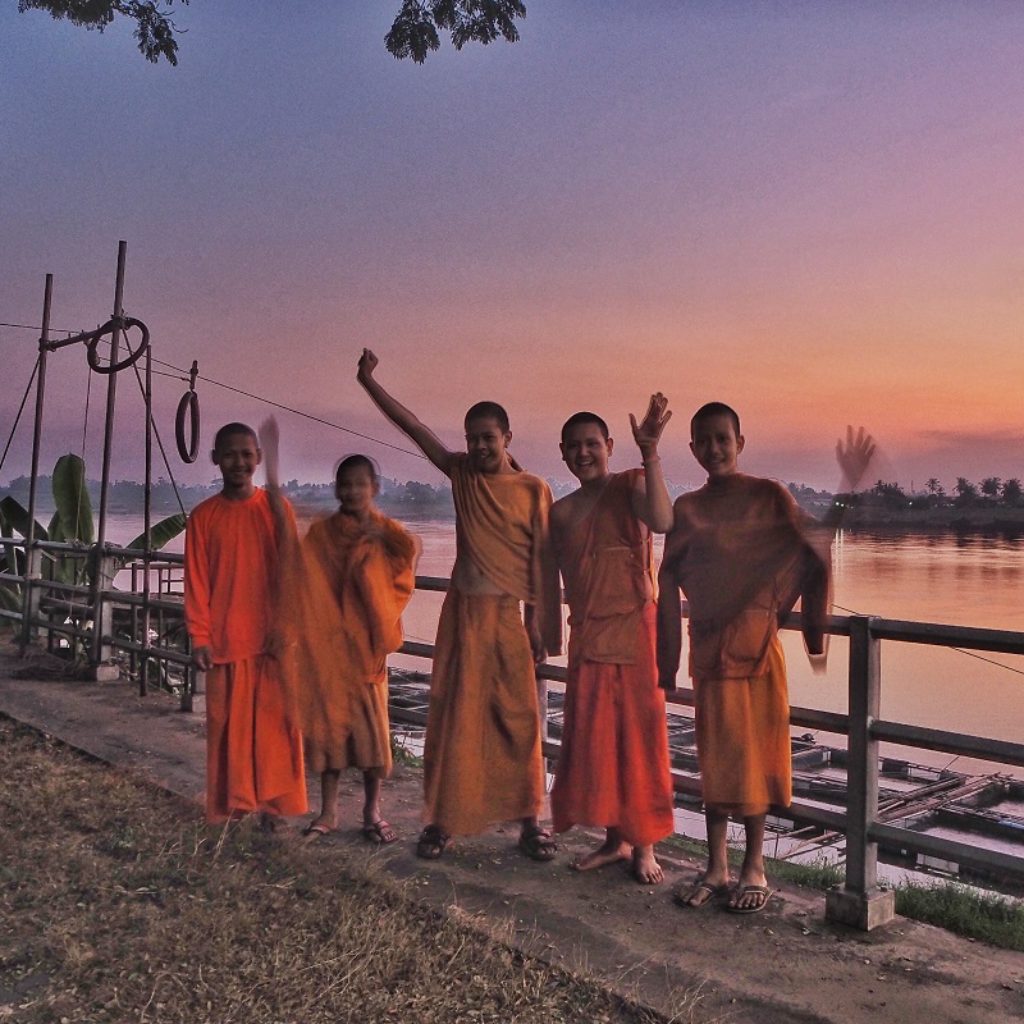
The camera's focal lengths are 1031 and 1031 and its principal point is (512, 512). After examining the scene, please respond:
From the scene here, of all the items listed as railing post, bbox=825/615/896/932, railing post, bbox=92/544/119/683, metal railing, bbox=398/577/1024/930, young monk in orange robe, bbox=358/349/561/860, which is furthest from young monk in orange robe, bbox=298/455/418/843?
railing post, bbox=92/544/119/683

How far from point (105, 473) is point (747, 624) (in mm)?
6387

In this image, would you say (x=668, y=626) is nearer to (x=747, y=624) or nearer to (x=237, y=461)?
(x=747, y=624)

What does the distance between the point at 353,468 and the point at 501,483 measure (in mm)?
698

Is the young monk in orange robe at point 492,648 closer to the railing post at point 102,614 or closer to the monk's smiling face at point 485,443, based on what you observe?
the monk's smiling face at point 485,443

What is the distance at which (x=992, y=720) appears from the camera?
54.7 metres

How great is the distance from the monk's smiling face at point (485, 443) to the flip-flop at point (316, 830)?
1.74 metres

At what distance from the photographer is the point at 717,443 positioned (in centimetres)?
361

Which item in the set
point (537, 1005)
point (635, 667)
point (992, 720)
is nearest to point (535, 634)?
point (635, 667)

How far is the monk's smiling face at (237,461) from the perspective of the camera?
4434mm

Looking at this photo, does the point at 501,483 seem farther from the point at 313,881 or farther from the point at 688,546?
the point at 313,881

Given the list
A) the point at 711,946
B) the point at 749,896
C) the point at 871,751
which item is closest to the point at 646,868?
the point at 749,896

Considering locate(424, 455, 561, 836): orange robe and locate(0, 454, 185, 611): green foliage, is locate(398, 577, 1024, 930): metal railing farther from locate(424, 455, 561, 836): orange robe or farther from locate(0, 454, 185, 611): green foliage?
locate(0, 454, 185, 611): green foliage

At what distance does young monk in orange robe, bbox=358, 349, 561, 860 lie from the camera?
4.14 metres

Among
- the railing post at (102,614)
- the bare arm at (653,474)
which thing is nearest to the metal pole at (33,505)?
the railing post at (102,614)
